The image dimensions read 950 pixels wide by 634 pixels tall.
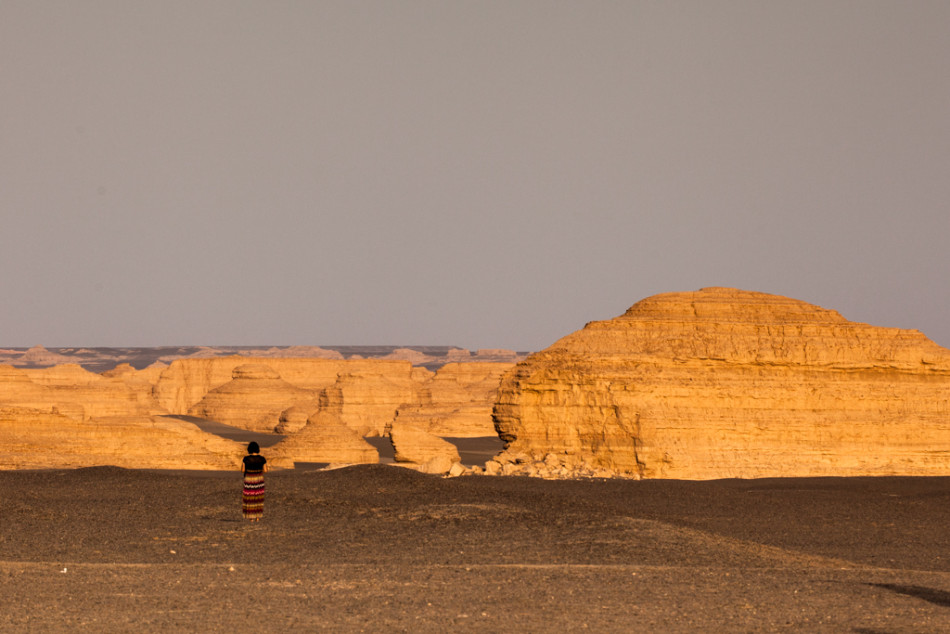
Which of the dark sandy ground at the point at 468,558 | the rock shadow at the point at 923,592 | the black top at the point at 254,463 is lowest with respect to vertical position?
the dark sandy ground at the point at 468,558

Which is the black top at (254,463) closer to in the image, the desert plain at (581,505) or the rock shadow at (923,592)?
the desert plain at (581,505)

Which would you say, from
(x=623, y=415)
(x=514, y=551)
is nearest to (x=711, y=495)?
(x=623, y=415)

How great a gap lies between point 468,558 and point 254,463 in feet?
14.0

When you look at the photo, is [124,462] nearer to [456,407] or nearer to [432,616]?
[432,616]

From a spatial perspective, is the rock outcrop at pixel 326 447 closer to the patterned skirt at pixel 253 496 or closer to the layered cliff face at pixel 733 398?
the layered cliff face at pixel 733 398

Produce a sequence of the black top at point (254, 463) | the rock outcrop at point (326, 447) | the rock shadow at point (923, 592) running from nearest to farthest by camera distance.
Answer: the rock shadow at point (923, 592) → the black top at point (254, 463) → the rock outcrop at point (326, 447)

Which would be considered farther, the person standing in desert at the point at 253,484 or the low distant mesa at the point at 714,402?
the low distant mesa at the point at 714,402

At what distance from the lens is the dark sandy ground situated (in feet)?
35.7

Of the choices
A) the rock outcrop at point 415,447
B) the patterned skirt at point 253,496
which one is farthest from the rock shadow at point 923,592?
the rock outcrop at point 415,447

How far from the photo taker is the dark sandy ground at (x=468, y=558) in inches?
429

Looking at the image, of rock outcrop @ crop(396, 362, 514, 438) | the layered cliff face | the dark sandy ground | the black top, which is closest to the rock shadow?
the dark sandy ground

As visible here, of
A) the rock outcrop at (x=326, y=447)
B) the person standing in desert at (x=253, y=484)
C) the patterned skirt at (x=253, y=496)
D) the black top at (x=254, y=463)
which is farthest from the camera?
the rock outcrop at (x=326, y=447)

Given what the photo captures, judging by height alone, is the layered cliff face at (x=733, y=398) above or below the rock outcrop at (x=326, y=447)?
above

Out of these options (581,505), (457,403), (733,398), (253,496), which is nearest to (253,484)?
(253,496)
